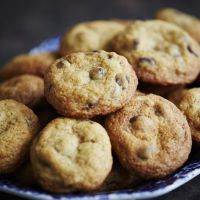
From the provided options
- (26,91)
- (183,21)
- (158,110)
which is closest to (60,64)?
(26,91)

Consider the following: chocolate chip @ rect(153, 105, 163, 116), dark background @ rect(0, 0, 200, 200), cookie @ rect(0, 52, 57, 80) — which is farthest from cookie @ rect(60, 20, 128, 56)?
dark background @ rect(0, 0, 200, 200)

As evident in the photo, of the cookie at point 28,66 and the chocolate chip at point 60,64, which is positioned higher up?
the chocolate chip at point 60,64

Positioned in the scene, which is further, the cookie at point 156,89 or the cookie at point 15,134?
the cookie at point 156,89

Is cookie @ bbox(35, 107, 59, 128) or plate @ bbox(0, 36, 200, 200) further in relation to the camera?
cookie @ bbox(35, 107, 59, 128)

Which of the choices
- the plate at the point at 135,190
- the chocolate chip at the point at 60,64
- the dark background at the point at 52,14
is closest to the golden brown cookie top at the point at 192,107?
the plate at the point at 135,190

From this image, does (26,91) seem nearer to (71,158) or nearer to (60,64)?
(60,64)

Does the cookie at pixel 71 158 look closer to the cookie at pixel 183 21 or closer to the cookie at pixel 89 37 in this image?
the cookie at pixel 89 37

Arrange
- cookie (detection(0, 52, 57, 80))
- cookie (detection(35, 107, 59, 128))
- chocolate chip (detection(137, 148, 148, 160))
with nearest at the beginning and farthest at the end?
chocolate chip (detection(137, 148, 148, 160)), cookie (detection(35, 107, 59, 128)), cookie (detection(0, 52, 57, 80))

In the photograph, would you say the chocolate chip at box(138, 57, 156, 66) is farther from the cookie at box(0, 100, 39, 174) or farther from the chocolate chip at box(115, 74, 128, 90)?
the cookie at box(0, 100, 39, 174)
